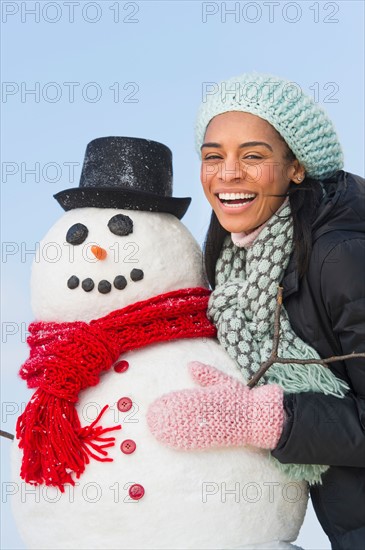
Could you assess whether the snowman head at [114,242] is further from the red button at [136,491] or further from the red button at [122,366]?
the red button at [136,491]

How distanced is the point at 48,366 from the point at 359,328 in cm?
76

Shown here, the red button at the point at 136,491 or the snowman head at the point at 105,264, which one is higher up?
the snowman head at the point at 105,264

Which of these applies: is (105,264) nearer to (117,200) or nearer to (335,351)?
(117,200)

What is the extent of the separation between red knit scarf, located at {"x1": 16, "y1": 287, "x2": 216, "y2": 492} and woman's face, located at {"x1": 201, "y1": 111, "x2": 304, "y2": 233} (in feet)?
0.89

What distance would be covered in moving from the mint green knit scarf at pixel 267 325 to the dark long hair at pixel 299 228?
28 mm

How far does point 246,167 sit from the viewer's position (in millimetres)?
2430

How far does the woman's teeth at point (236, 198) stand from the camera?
8.03 feet

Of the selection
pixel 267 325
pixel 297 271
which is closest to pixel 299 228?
pixel 297 271

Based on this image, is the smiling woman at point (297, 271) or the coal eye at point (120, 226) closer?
the smiling woman at point (297, 271)

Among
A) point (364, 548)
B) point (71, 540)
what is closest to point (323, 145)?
point (364, 548)

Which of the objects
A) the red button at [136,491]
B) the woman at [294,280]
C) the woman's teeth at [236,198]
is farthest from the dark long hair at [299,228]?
the red button at [136,491]

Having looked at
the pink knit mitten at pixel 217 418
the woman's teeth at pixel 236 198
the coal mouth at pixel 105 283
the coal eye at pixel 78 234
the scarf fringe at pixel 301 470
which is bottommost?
the scarf fringe at pixel 301 470

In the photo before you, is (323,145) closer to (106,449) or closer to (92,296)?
(92,296)

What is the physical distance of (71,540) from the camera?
2.32m
